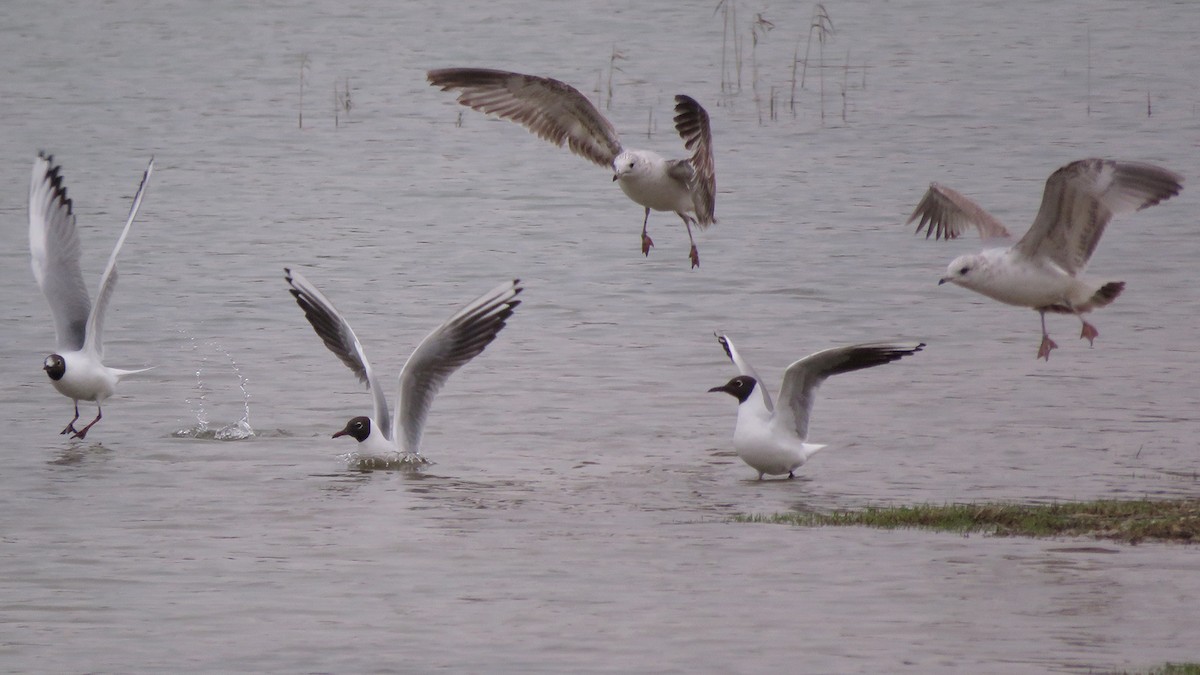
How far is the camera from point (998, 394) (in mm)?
13203

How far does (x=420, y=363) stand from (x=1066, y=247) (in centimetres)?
349

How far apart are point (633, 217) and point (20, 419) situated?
30.4ft

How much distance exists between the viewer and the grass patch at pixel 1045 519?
890 centimetres

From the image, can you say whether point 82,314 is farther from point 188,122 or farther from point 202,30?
point 202,30

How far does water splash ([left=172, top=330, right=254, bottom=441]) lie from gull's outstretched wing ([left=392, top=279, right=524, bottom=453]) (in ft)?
4.41

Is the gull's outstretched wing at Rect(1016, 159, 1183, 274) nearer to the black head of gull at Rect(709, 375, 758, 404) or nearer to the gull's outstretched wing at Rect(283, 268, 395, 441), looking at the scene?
the black head of gull at Rect(709, 375, 758, 404)

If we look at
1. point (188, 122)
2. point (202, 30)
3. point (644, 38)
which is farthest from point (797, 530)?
point (202, 30)

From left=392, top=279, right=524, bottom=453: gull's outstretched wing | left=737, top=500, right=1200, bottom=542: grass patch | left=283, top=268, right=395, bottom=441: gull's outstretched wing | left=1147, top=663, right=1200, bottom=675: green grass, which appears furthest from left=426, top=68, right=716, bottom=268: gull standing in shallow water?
left=1147, top=663, right=1200, bottom=675: green grass

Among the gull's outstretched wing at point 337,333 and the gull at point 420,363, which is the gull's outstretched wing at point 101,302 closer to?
the gull's outstretched wing at point 337,333

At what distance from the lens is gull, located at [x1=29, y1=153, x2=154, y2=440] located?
12492 millimetres

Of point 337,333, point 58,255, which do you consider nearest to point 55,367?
point 58,255

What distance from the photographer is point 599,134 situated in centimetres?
1306

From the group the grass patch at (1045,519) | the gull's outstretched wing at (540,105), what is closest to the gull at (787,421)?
the grass patch at (1045,519)

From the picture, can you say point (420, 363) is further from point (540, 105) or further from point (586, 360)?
point (586, 360)
